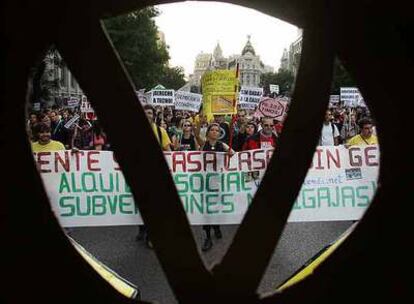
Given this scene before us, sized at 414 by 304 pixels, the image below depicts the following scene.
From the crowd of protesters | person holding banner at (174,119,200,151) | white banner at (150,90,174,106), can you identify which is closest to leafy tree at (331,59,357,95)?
the crowd of protesters

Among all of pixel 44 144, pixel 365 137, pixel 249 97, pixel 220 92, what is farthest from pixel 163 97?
pixel 365 137

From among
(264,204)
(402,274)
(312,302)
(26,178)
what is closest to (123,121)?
(26,178)

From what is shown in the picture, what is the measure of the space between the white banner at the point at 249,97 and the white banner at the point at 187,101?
Result: 86 centimetres

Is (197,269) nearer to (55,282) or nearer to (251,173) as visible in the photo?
(55,282)

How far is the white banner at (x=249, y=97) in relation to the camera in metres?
11.1

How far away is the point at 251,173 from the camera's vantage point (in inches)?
279

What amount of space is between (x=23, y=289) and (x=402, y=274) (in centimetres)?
139

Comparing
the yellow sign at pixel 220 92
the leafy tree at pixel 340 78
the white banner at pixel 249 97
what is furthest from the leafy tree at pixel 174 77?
the yellow sign at pixel 220 92

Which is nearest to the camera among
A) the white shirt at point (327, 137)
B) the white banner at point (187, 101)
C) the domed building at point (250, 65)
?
the white shirt at point (327, 137)

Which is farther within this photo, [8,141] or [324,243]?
[324,243]

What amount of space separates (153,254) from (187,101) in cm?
553

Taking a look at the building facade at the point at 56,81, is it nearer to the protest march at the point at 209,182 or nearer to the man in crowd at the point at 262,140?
the protest march at the point at 209,182

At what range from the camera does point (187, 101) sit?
11.3m

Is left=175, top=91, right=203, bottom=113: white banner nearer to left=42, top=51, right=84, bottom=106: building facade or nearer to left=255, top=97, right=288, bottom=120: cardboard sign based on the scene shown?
left=255, top=97, right=288, bottom=120: cardboard sign
